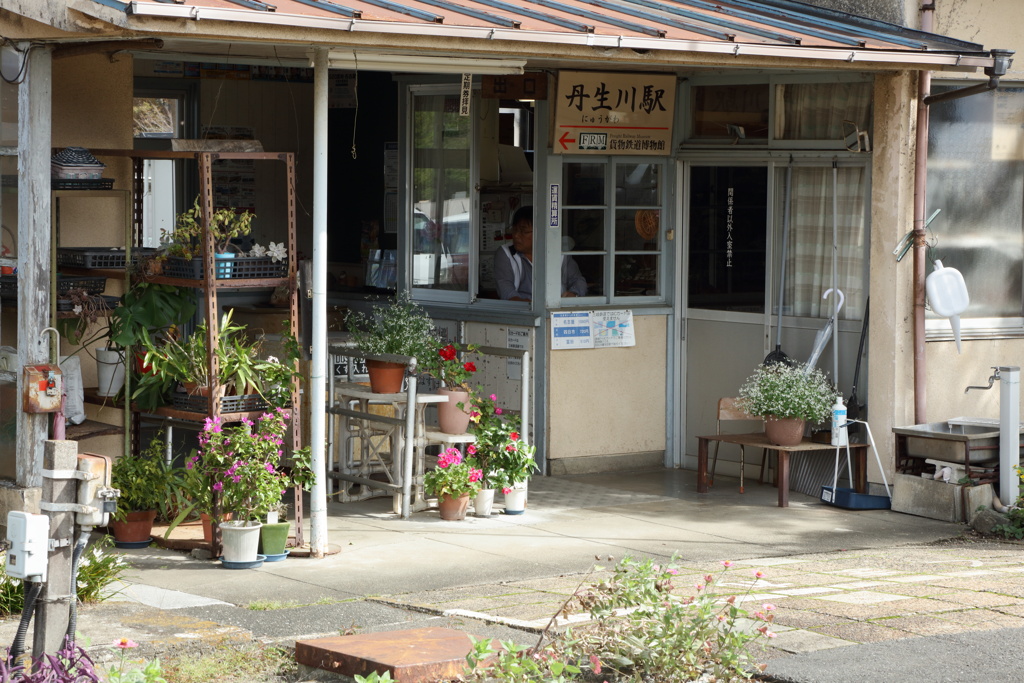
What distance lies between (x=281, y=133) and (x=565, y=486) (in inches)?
183

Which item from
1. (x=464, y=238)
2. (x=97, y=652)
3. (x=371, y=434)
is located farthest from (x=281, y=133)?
(x=97, y=652)

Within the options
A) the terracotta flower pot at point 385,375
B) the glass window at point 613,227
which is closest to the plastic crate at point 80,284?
the terracotta flower pot at point 385,375

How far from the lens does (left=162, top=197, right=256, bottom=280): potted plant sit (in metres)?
7.58

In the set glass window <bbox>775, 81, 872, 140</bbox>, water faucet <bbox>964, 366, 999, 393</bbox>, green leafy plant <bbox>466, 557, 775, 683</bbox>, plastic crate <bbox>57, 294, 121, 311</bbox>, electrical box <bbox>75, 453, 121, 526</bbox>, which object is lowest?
green leafy plant <bbox>466, 557, 775, 683</bbox>

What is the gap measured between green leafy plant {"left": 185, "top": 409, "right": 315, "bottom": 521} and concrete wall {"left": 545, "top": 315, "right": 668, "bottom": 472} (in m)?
3.04

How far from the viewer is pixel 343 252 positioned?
12.6m

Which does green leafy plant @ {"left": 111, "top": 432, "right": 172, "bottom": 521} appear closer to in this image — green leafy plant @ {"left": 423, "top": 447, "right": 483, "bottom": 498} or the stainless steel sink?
green leafy plant @ {"left": 423, "top": 447, "right": 483, "bottom": 498}

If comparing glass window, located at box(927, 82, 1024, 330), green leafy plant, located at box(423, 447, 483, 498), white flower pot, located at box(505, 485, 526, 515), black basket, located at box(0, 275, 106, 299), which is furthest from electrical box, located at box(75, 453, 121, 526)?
glass window, located at box(927, 82, 1024, 330)

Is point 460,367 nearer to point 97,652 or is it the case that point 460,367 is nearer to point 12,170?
point 12,170

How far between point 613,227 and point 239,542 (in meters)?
4.14

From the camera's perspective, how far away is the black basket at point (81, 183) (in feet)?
24.9

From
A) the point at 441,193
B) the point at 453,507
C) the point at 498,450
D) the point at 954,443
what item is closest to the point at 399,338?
the point at 498,450

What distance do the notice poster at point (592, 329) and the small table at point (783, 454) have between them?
1018 millimetres

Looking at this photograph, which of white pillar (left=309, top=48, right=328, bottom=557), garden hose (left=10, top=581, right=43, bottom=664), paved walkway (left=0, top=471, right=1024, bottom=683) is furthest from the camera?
white pillar (left=309, top=48, right=328, bottom=557)
